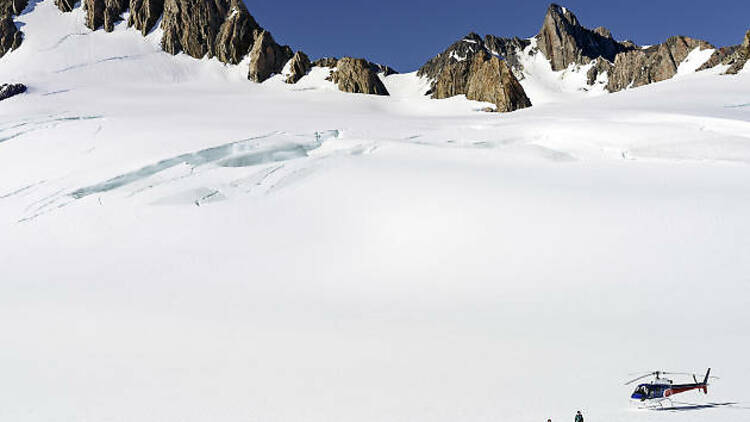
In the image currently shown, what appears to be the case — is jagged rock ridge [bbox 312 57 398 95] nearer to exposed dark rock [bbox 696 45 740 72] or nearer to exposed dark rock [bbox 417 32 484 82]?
exposed dark rock [bbox 417 32 484 82]

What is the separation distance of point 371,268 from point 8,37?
85.2 m

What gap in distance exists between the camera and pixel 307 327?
41.3 ft

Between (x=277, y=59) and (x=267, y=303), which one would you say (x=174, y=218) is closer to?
(x=267, y=303)

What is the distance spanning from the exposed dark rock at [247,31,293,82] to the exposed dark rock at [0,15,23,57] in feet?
106

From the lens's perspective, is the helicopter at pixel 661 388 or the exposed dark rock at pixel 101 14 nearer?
the helicopter at pixel 661 388

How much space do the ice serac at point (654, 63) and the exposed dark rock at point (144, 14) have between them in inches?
3636

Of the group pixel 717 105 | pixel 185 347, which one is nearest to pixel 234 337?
pixel 185 347

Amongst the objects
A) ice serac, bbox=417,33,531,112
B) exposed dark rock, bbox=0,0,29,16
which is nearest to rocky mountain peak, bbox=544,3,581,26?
ice serac, bbox=417,33,531,112

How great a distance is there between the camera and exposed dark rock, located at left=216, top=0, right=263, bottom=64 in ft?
276

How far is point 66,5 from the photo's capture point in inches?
3359

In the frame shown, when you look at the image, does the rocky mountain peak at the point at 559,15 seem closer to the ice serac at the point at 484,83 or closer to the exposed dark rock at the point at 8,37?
Answer: the ice serac at the point at 484,83

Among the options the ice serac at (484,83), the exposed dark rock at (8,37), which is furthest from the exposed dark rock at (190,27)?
the ice serac at (484,83)

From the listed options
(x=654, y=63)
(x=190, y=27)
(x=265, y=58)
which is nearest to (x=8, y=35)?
(x=190, y=27)

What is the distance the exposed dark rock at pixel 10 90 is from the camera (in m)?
57.5
